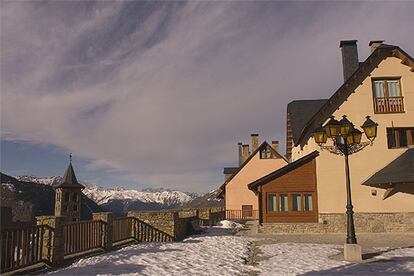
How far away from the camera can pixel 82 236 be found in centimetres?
1251

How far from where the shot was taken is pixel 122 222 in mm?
16047

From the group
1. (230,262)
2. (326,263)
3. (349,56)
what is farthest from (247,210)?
(326,263)

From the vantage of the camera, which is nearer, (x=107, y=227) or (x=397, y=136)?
(x=107, y=227)

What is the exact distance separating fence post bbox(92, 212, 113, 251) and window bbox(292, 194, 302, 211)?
11.9 metres

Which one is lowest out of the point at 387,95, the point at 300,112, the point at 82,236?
the point at 82,236

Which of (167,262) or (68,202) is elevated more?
(68,202)

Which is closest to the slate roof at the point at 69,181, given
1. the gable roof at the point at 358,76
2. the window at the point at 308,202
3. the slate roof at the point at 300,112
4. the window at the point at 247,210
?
the window at the point at 247,210

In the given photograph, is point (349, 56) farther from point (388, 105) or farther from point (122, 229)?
point (122, 229)

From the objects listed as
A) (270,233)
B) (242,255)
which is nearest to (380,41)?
(270,233)

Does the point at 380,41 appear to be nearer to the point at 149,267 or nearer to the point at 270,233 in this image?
the point at 270,233

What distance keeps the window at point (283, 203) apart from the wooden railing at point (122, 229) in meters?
9.44

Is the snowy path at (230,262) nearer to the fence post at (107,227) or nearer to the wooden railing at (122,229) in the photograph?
the fence post at (107,227)

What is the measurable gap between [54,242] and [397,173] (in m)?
16.2

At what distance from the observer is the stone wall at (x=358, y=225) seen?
20.2 m
